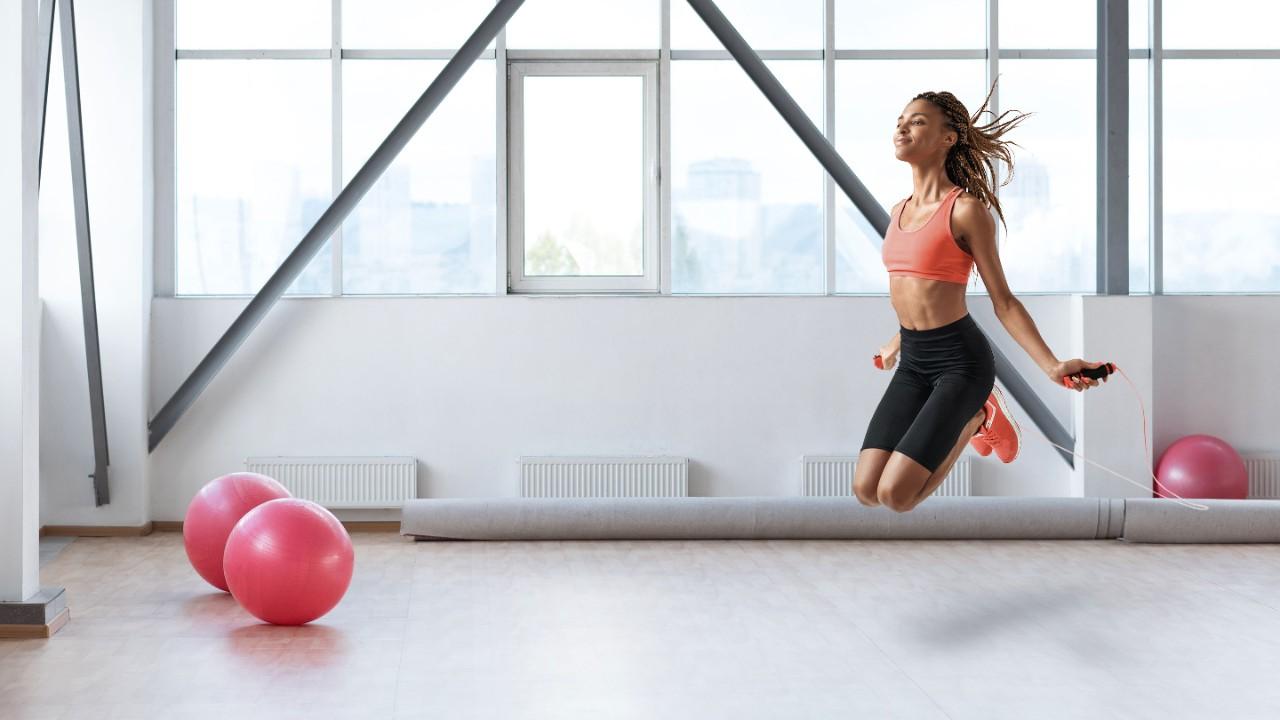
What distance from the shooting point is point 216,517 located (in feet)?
17.4

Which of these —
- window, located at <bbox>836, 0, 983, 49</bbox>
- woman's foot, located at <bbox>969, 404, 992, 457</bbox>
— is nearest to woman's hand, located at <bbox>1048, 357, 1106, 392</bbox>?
woman's foot, located at <bbox>969, 404, 992, 457</bbox>

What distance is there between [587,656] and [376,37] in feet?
15.9

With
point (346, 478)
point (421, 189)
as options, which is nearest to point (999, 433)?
point (346, 478)

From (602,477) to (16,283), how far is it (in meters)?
3.78

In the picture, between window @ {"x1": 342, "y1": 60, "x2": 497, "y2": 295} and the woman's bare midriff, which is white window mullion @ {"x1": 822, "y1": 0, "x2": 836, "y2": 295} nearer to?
window @ {"x1": 342, "y1": 60, "x2": 497, "y2": 295}

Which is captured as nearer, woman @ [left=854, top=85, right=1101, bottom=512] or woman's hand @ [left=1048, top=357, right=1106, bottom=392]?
woman's hand @ [left=1048, top=357, right=1106, bottom=392]

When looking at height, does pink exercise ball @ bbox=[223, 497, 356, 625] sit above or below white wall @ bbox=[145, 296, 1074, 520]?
below

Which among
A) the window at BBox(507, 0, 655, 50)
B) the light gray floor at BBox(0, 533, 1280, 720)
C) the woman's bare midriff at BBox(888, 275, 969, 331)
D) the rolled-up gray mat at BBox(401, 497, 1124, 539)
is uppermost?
the window at BBox(507, 0, 655, 50)

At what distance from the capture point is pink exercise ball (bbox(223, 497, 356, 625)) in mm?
4723

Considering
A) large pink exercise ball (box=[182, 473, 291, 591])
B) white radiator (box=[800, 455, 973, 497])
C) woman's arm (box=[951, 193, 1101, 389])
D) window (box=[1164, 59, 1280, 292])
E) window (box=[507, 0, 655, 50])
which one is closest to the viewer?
woman's arm (box=[951, 193, 1101, 389])

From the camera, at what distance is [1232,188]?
8125mm

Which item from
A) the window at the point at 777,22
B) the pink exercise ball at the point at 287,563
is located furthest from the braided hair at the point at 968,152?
the window at the point at 777,22

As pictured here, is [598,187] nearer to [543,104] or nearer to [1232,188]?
[543,104]

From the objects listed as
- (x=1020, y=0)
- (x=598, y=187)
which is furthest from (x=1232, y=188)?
(x=598, y=187)
